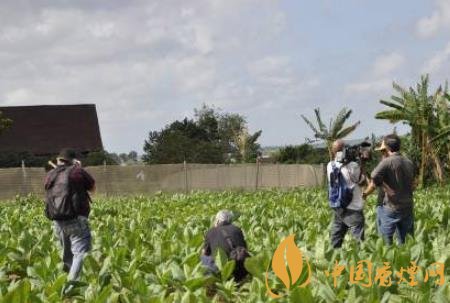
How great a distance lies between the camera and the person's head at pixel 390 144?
8.11 meters

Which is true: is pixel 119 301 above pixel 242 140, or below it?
below

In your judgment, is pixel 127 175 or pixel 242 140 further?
pixel 242 140

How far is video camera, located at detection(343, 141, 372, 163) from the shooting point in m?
8.52

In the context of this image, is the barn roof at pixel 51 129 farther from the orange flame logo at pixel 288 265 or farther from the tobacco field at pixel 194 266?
the orange flame logo at pixel 288 265

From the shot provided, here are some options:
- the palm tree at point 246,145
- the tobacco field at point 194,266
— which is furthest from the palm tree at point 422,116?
the palm tree at point 246,145

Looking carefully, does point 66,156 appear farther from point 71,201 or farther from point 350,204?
point 350,204

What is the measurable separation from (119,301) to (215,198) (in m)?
13.4

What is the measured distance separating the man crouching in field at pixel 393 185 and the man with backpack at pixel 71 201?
9.99 ft

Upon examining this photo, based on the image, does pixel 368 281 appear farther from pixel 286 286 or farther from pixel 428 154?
pixel 428 154

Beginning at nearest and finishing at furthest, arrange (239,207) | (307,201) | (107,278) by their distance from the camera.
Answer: (107,278)
(239,207)
(307,201)

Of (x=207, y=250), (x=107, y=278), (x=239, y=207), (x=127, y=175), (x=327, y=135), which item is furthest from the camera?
(x=327, y=135)

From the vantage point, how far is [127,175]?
2428cm

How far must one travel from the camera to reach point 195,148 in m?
49.8

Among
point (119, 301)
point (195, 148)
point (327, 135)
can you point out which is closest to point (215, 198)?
point (119, 301)
